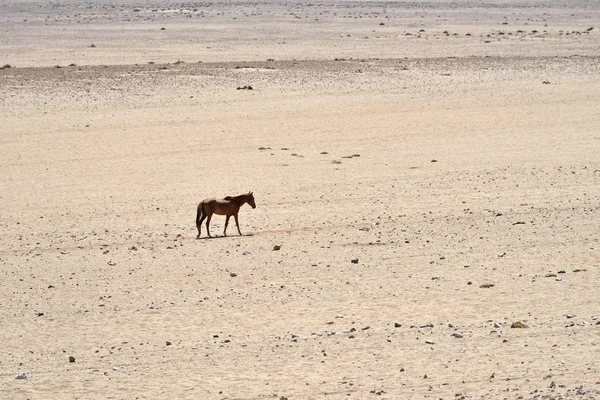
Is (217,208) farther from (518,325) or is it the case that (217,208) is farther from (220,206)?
(518,325)

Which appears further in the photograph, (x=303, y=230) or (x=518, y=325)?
(x=303, y=230)

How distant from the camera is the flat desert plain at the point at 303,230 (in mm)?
9695

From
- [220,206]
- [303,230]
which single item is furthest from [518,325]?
[220,206]

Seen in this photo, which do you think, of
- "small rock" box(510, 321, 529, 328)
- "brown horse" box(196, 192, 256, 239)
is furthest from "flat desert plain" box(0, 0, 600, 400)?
"brown horse" box(196, 192, 256, 239)

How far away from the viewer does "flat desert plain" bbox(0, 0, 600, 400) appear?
970 cm

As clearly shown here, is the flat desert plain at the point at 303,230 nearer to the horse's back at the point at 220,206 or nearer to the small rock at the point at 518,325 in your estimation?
the small rock at the point at 518,325

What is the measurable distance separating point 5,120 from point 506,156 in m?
13.6

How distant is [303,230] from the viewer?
52.7 feet

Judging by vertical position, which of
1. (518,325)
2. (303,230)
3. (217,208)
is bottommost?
(303,230)

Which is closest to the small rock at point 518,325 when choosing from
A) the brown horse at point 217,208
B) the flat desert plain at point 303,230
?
the flat desert plain at point 303,230

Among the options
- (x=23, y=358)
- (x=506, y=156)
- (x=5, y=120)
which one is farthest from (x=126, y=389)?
(x=5, y=120)

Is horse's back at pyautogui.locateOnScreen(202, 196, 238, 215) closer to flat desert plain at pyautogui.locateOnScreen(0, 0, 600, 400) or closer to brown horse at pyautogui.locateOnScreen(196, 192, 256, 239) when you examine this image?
brown horse at pyautogui.locateOnScreen(196, 192, 256, 239)

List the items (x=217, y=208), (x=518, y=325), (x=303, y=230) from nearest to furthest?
(x=518, y=325) → (x=217, y=208) → (x=303, y=230)

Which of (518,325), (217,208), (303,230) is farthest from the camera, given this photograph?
(303,230)
